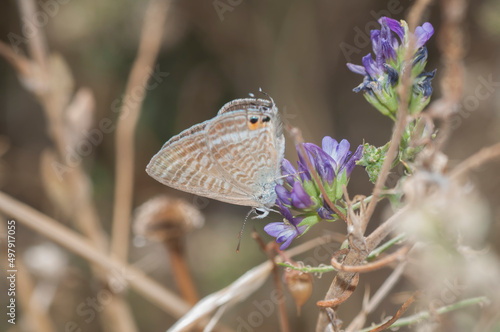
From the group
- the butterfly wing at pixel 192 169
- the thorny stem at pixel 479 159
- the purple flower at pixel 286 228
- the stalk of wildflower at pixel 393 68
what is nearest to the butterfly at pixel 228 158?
the butterfly wing at pixel 192 169

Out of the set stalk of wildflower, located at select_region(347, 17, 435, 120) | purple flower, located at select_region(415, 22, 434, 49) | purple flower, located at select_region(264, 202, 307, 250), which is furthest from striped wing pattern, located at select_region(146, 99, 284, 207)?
purple flower, located at select_region(415, 22, 434, 49)

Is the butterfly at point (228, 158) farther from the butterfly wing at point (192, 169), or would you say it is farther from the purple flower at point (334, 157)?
the purple flower at point (334, 157)

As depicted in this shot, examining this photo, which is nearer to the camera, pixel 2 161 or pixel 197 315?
pixel 197 315

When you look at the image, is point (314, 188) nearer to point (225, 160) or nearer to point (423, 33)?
point (423, 33)

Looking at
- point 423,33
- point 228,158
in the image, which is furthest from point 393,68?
point 228,158

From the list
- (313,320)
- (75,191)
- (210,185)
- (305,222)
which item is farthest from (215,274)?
(305,222)

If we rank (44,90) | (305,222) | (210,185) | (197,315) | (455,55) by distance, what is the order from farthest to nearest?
(44,90), (210,185), (197,315), (305,222), (455,55)

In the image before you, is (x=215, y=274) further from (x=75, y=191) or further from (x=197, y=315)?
(x=197, y=315)
